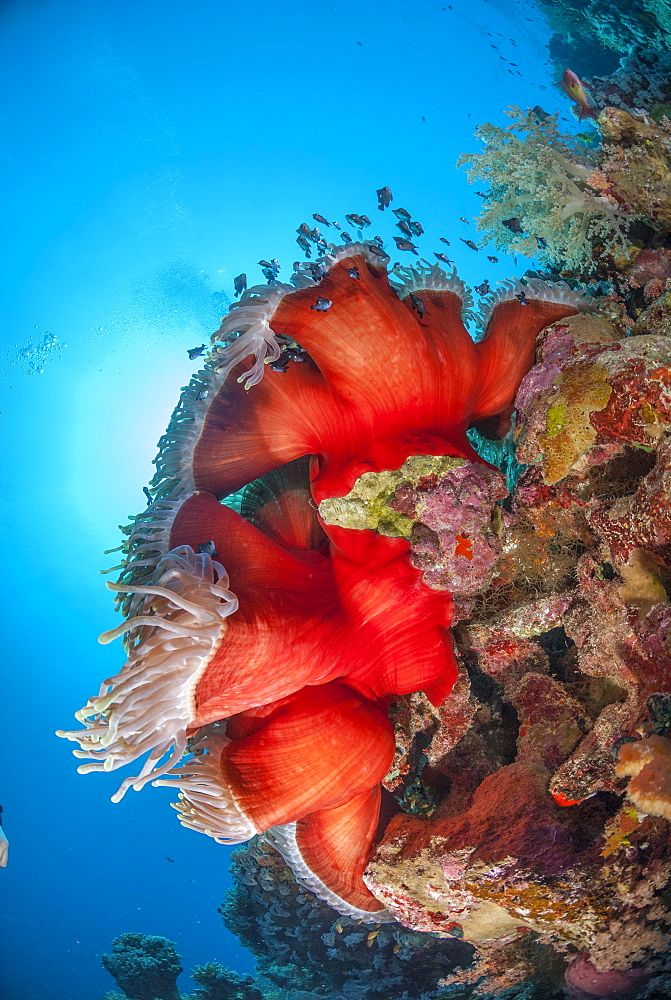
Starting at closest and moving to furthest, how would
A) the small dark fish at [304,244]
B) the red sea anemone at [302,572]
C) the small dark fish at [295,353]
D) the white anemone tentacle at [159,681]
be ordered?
the white anemone tentacle at [159,681], the red sea anemone at [302,572], the small dark fish at [295,353], the small dark fish at [304,244]

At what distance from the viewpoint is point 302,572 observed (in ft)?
9.18

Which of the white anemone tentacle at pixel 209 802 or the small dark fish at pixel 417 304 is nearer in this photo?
the white anemone tentacle at pixel 209 802

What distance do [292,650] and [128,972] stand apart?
35.9 ft

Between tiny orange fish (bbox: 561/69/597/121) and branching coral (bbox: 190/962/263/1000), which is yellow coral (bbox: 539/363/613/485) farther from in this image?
branching coral (bbox: 190/962/263/1000)

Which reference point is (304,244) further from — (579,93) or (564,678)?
(564,678)

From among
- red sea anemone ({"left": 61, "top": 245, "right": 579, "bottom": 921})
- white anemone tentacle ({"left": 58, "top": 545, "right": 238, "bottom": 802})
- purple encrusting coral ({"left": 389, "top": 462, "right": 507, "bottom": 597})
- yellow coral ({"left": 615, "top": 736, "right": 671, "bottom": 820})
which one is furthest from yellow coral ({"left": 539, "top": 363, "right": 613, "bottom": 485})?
white anemone tentacle ({"left": 58, "top": 545, "right": 238, "bottom": 802})

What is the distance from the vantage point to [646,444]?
2.24 meters

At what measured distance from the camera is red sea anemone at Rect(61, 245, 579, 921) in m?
2.15

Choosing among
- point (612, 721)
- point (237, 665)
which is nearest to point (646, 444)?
point (612, 721)

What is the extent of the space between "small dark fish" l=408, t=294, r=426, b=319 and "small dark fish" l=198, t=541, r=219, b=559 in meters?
1.60

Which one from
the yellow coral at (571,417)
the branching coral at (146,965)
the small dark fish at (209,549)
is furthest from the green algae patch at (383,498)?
the branching coral at (146,965)

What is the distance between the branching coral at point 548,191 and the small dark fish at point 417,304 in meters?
1.47

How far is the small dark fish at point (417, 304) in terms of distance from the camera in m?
2.67

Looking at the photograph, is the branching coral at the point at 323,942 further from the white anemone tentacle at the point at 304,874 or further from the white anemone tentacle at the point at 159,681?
the white anemone tentacle at the point at 159,681
